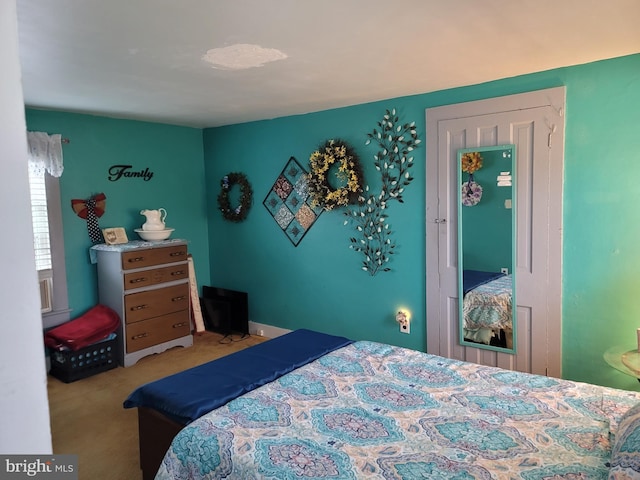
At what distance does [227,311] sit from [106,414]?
1847mm

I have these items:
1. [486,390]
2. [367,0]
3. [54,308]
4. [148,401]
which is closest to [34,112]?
[54,308]

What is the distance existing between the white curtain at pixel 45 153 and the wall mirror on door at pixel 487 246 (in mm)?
3300

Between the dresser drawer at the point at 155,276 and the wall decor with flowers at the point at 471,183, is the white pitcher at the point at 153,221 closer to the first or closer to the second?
the dresser drawer at the point at 155,276

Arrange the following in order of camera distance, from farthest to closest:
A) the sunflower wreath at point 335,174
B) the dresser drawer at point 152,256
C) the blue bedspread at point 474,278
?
the dresser drawer at point 152,256, the sunflower wreath at point 335,174, the blue bedspread at point 474,278

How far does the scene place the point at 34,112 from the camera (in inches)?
150

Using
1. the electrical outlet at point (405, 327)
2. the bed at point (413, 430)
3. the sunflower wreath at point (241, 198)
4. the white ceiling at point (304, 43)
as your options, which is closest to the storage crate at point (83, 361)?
the sunflower wreath at point (241, 198)

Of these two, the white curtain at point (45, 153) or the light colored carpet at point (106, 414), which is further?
the white curtain at point (45, 153)

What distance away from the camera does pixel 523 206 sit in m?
3.15

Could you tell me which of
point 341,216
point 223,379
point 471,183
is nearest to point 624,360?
point 471,183

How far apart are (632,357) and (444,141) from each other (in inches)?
73.3

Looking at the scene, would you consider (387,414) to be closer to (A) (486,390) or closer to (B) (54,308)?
(A) (486,390)

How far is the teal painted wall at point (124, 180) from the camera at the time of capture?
412 cm

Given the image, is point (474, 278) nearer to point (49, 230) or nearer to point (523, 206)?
point (523, 206)

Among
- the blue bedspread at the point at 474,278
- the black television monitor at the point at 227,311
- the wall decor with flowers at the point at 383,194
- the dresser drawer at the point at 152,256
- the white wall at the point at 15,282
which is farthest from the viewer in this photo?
the black television monitor at the point at 227,311
